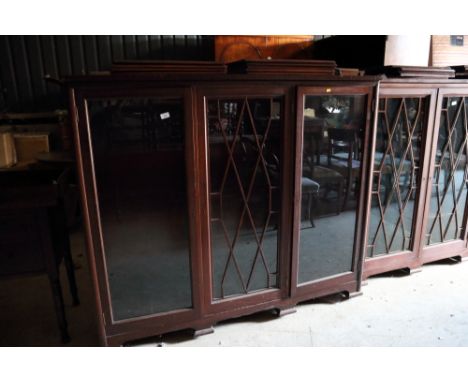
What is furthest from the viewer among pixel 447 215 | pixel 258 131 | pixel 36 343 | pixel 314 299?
pixel 447 215

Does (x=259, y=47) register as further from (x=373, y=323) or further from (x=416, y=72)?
(x=373, y=323)

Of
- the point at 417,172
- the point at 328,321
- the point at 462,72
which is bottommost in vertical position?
the point at 328,321

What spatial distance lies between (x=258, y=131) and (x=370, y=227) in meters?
1.00

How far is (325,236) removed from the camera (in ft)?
6.40

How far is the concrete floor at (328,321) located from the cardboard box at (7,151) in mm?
1368

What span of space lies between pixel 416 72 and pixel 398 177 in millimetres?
599

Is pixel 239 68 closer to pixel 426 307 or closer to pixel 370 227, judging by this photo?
pixel 370 227

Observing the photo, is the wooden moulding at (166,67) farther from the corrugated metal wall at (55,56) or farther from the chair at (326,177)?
the corrugated metal wall at (55,56)

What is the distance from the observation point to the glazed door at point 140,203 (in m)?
1.43

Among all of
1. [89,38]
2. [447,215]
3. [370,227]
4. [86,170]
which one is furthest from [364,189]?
[89,38]

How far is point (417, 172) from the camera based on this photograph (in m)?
2.18

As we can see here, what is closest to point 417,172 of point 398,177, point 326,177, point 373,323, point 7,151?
point 398,177

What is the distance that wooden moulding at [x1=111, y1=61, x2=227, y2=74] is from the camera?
1.40 meters

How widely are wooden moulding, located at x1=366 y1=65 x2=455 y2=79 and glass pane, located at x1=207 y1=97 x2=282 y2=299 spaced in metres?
0.76
